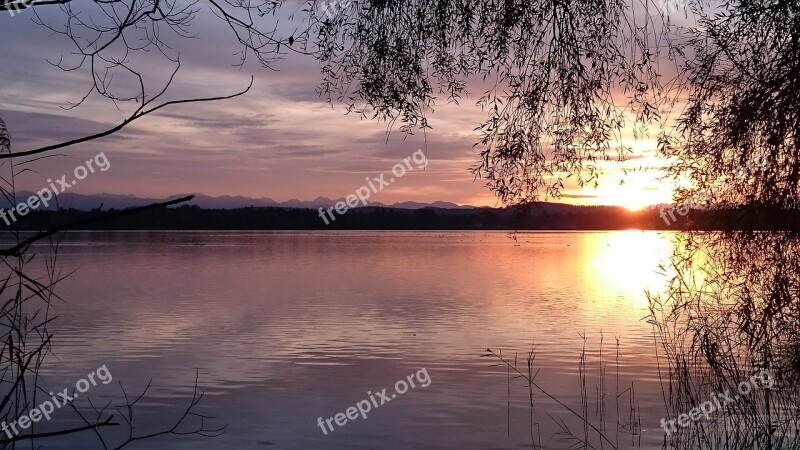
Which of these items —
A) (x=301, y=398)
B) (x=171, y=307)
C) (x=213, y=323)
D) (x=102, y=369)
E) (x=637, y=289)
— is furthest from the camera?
(x=637, y=289)

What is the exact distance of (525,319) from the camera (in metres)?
27.2

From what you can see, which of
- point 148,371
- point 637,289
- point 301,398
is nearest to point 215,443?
point 301,398

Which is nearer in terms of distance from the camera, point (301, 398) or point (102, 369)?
point (301, 398)

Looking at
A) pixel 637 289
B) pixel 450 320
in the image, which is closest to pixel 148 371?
pixel 450 320

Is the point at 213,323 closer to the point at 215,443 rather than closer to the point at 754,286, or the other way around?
the point at 215,443

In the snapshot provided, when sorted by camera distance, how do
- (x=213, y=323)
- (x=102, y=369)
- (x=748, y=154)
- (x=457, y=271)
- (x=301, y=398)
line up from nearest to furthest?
(x=748, y=154), (x=301, y=398), (x=102, y=369), (x=213, y=323), (x=457, y=271)

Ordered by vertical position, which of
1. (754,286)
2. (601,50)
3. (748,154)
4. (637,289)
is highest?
(601,50)

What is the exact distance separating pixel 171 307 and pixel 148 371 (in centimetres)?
1423

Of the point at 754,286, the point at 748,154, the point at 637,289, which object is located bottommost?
the point at 637,289

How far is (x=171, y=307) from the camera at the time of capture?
102ft

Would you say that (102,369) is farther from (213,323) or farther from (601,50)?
(601,50)

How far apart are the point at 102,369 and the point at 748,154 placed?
1430cm

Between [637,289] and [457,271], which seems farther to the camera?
[457,271]

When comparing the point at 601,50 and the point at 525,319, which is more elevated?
the point at 601,50
